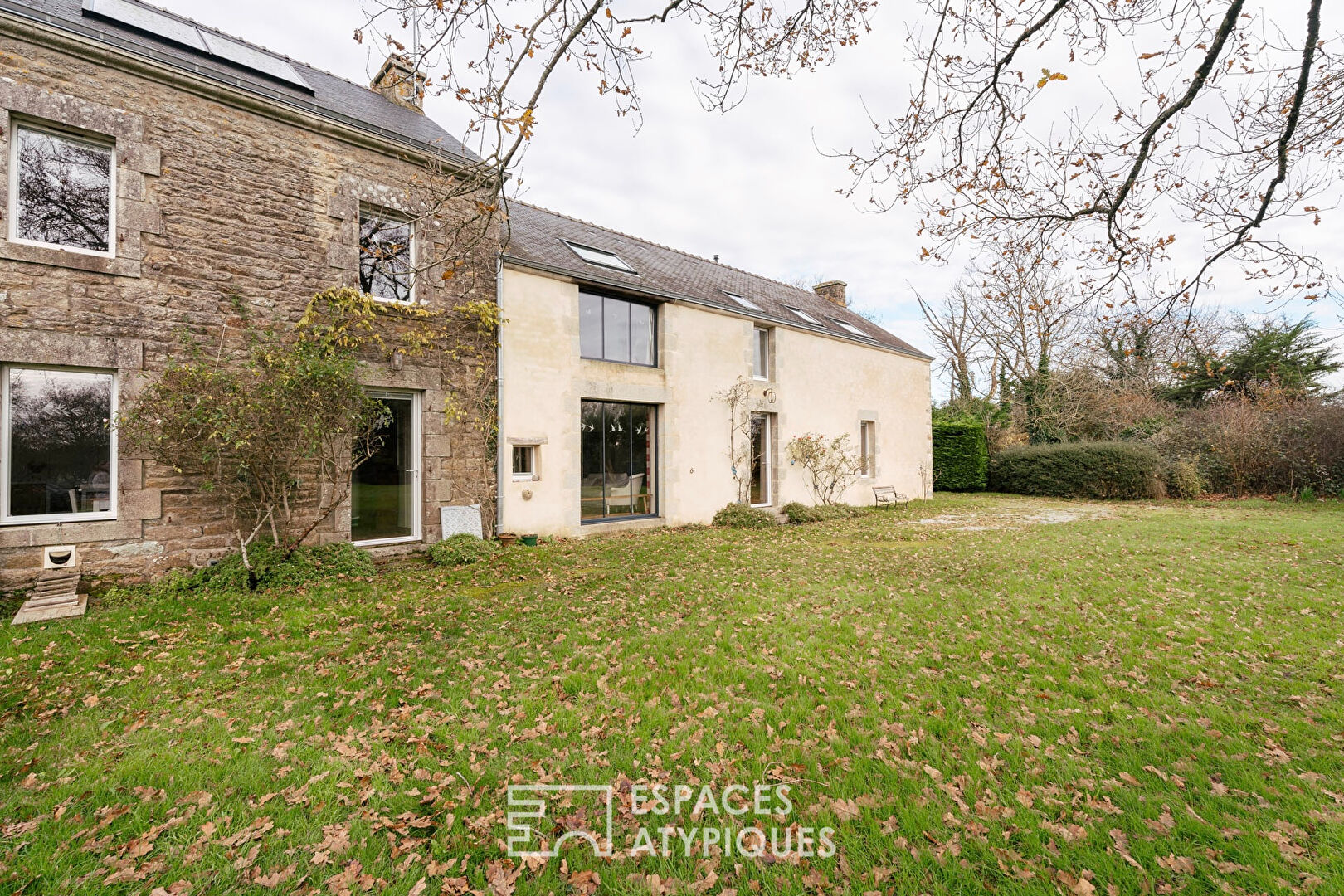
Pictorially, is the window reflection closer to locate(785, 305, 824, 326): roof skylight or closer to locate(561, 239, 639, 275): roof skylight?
locate(561, 239, 639, 275): roof skylight

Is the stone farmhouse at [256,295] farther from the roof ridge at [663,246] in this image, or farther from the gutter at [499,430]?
the roof ridge at [663,246]

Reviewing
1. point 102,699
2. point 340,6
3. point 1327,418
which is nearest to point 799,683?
point 102,699

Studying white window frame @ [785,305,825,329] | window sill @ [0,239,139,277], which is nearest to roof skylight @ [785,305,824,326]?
white window frame @ [785,305,825,329]

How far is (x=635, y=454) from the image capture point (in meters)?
10.9

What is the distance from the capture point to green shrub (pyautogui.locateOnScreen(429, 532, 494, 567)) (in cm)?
749

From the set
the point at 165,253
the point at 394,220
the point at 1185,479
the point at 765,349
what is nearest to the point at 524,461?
the point at 394,220

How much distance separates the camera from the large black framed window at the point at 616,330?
33.4ft

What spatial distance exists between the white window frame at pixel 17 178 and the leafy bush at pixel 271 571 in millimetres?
3373

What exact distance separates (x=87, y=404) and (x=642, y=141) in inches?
246

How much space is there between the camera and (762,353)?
13328 millimetres

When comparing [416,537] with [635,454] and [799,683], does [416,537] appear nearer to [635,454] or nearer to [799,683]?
[635,454]

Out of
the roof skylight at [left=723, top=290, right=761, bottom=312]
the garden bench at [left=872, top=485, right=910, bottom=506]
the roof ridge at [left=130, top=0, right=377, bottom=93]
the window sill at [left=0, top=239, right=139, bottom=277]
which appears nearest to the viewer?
the window sill at [left=0, top=239, right=139, bottom=277]

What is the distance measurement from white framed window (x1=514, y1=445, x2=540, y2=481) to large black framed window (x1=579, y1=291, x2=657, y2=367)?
2036mm

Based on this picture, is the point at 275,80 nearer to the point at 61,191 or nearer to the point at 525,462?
the point at 61,191
